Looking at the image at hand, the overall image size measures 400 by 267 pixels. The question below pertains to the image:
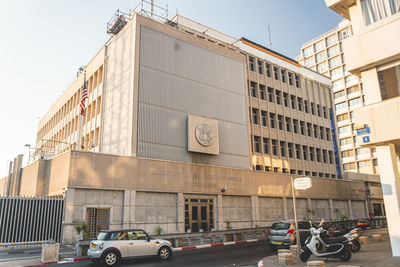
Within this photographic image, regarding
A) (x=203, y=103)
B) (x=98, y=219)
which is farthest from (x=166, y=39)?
(x=98, y=219)

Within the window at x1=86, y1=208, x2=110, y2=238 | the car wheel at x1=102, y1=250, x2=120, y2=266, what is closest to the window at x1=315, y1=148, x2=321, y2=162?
the window at x1=86, y1=208, x2=110, y2=238

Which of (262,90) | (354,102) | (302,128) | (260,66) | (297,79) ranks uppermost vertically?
(354,102)

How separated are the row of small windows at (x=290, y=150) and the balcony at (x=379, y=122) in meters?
22.7

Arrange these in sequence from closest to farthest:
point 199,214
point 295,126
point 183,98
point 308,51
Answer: point 199,214 < point 183,98 < point 295,126 < point 308,51

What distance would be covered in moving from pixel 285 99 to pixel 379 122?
30.1 metres

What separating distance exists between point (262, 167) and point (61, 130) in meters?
29.4

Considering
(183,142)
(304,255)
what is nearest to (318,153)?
(183,142)

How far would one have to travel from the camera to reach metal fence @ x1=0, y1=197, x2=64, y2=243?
21297 millimetres

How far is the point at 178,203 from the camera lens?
2719 centimetres

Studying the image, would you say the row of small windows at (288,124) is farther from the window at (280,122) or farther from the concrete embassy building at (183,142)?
the concrete embassy building at (183,142)

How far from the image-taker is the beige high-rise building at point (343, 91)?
7931 cm

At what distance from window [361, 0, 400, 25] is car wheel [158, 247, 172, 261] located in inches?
567

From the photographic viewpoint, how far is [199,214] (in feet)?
94.3

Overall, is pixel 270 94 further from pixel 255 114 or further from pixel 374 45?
pixel 374 45
